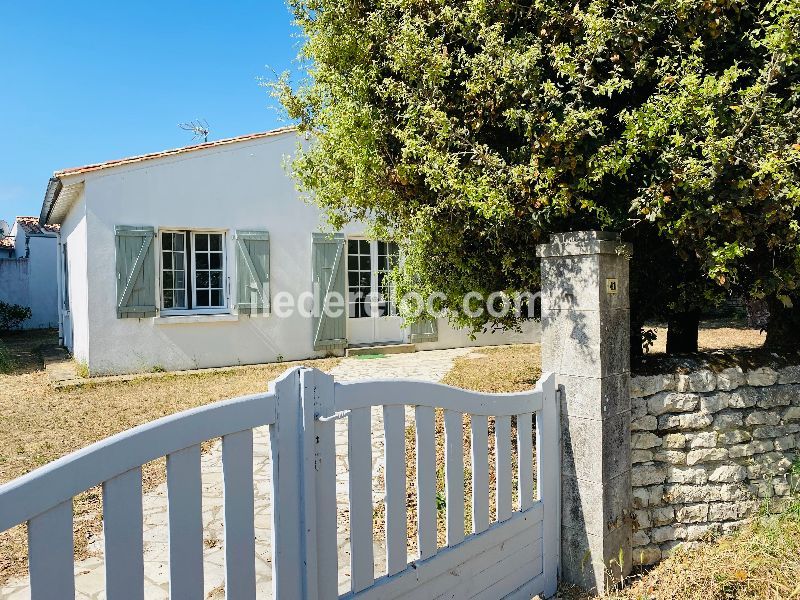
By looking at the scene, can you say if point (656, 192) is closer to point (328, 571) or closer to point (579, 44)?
point (579, 44)

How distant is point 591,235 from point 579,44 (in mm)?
1207

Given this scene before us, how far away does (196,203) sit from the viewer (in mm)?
9258

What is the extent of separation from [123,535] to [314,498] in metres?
0.63

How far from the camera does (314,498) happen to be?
1.89 metres

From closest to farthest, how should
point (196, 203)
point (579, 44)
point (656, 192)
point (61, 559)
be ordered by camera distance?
point (61, 559), point (656, 192), point (579, 44), point (196, 203)

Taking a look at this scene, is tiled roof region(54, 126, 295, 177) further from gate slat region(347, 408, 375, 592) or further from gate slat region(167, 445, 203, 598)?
gate slat region(167, 445, 203, 598)

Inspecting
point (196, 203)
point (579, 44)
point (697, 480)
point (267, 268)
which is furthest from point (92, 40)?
point (697, 480)

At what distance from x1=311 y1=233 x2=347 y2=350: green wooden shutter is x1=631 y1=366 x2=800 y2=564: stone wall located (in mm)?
7567

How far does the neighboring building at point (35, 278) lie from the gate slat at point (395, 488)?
1849 centimetres

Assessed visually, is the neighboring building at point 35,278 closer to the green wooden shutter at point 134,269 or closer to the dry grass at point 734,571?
the green wooden shutter at point 134,269

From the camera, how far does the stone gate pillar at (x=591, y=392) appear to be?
291 centimetres

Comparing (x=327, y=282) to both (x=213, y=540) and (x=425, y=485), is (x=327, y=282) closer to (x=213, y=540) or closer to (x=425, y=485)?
(x=213, y=540)

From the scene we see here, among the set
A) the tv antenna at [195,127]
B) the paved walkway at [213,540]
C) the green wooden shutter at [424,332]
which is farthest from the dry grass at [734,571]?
the tv antenna at [195,127]

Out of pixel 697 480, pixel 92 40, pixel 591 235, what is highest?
pixel 92 40
